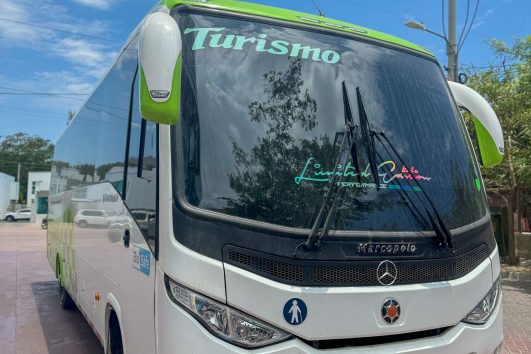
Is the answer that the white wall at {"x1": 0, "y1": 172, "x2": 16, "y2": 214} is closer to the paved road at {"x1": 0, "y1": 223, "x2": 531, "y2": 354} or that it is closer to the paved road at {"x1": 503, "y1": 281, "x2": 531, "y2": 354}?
the paved road at {"x1": 0, "y1": 223, "x2": 531, "y2": 354}

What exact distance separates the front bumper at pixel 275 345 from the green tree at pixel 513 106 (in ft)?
29.1

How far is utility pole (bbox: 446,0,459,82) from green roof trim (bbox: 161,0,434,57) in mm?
8922

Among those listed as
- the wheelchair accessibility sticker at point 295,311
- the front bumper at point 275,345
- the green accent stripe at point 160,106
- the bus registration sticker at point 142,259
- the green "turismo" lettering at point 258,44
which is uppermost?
the green "turismo" lettering at point 258,44

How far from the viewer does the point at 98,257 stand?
4.80m

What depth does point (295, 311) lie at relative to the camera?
2604 mm

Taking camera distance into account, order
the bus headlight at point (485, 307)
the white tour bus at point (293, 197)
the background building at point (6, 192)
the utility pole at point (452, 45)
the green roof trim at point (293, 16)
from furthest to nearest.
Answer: the background building at point (6, 192) < the utility pole at point (452, 45) < the green roof trim at point (293, 16) < the bus headlight at point (485, 307) < the white tour bus at point (293, 197)

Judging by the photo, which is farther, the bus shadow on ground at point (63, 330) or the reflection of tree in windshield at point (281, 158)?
the bus shadow on ground at point (63, 330)

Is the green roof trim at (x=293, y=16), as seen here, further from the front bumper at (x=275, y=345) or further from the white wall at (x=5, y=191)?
the white wall at (x=5, y=191)

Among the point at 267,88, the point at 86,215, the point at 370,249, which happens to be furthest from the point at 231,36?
the point at 86,215

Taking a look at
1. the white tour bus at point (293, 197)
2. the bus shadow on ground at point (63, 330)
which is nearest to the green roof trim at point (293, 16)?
the white tour bus at point (293, 197)

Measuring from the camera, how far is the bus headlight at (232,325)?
2.56 m

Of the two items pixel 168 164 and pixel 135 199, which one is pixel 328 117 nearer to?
pixel 168 164

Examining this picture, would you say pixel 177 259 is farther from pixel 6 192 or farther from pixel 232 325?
pixel 6 192

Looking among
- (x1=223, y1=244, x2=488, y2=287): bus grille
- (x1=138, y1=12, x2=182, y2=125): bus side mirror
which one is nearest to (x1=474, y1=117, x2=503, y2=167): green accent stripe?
(x1=223, y1=244, x2=488, y2=287): bus grille
